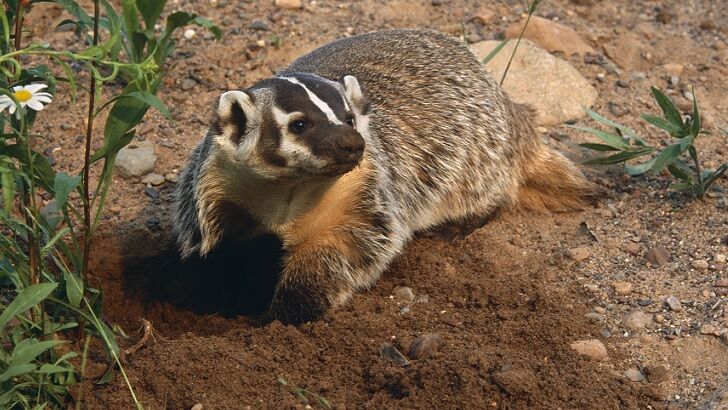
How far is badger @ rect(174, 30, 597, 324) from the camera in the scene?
161 inches

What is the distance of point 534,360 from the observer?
12.7 ft

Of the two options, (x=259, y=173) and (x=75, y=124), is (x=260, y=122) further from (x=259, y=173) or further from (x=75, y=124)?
(x=75, y=124)

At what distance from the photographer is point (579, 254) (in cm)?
488

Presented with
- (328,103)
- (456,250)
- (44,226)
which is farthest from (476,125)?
(44,226)

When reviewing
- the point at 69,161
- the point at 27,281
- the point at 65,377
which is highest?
the point at 27,281

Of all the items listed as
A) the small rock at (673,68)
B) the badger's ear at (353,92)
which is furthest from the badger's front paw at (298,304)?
the small rock at (673,68)

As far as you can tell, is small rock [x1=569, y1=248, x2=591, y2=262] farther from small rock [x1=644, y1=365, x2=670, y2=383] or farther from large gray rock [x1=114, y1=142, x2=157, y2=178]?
large gray rock [x1=114, y1=142, x2=157, y2=178]

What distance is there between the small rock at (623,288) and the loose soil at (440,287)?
0.06 feet

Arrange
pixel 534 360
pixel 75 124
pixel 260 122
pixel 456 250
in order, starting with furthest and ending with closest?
pixel 75 124 → pixel 456 250 → pixel 260 122 → pixel 534 360

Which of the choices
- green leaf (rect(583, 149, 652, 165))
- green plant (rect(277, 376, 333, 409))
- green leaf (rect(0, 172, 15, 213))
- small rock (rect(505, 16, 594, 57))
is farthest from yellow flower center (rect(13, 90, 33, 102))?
small rock (rect(505, 16, 594, 57))

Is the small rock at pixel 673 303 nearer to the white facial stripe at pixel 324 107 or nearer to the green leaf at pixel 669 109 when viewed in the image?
the green leaf at pixel 669 109

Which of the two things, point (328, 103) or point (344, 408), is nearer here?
point (344, 408)

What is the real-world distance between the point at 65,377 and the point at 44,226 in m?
0.55

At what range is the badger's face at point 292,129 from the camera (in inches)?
153
